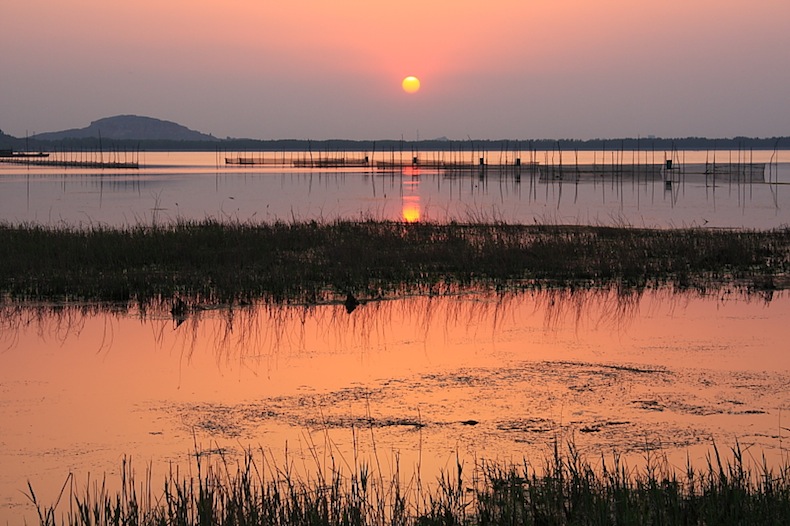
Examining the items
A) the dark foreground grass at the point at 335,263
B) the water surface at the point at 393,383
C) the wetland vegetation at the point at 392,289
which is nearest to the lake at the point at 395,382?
the water surface at the point at 393,383

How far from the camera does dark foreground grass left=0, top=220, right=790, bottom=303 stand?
16.5 metres

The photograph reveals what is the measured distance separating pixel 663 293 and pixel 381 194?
153ft

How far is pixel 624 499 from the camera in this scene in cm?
597

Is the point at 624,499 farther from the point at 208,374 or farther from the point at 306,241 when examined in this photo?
the point at 306,241

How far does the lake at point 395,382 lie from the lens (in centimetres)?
820

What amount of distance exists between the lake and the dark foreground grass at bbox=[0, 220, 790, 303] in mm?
1079

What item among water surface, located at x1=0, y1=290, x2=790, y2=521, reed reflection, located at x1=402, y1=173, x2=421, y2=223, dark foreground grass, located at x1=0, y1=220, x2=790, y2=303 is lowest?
water surface, located at x1=0, y1=290, x2=790, y2=521

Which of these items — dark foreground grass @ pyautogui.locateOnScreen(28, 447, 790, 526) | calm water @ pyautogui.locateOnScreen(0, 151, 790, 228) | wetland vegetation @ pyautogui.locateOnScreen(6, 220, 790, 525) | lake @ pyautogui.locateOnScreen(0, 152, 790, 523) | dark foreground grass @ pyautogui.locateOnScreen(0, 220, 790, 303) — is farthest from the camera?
calm water @ pyautogui.locateOnScreen(0, 151, 790, 228)

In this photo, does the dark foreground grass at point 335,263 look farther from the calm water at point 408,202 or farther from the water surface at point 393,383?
the calm water at point 408,202

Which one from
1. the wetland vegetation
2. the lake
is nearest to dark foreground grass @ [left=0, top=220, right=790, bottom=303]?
the wetland vegetation

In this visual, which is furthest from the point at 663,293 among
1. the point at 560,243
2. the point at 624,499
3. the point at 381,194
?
the point at 381,194

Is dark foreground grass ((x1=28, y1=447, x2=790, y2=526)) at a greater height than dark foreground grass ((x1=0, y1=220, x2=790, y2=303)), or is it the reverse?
dark foreground grass ((x1=0, y1=220, x2=790, y2=303))

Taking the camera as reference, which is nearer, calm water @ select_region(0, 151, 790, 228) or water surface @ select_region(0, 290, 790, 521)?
water surface @ select_region(0, 290, 790, 521)

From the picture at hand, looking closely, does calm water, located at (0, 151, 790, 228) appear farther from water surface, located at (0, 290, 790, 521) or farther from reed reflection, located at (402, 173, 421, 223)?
water surface, located at (0, 290, 790, 521)
